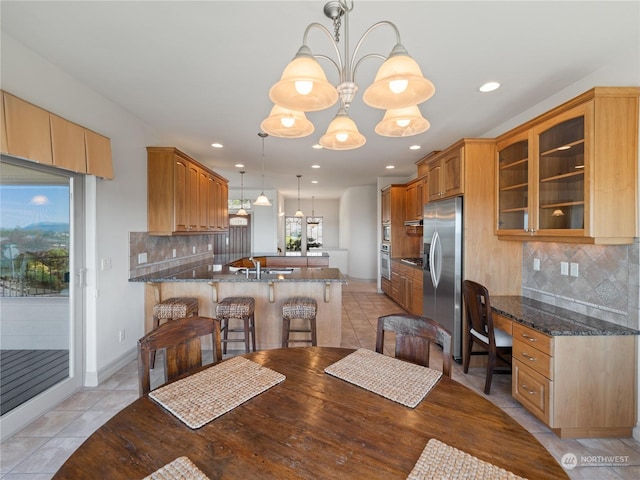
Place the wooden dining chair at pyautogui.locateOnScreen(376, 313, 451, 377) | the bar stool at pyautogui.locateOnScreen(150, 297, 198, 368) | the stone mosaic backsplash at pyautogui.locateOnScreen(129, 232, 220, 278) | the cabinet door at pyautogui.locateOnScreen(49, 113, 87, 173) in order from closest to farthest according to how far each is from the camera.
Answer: the wooden dining chair at pyautogui.locateOnScreen(376, 313, 451, 377)
the cabinet door at pyautogui.locateOnScreen(49, 113, 87, 173)
the bar stool at pyautogui.locateOnScreen(150, 297, 198, 368)
the stone mosaic backsplash at pyautogui.locateOnScreen(129, 232, 220, 278)

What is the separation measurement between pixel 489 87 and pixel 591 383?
2.44 meters

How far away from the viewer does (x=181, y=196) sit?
Result: 3744mm

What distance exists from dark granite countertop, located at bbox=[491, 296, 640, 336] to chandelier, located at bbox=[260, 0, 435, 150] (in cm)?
174

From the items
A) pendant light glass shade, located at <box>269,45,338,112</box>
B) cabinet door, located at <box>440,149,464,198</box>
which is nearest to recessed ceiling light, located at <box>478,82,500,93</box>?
cabinet door, located at <box>440,149,464,198</box>

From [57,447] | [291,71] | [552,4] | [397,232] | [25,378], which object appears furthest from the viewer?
[397,232]

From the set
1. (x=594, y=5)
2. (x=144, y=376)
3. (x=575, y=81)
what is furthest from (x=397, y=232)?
(x=144, y=376)

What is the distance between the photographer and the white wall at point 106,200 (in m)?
2.17

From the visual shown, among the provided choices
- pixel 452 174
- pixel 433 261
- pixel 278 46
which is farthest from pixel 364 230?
pixel 278 46

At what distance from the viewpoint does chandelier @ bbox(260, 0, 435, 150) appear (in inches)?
42.1

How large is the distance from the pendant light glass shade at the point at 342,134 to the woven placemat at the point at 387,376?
1180 mm

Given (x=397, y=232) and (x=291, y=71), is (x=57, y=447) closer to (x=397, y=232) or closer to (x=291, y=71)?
(x=291, y=71)

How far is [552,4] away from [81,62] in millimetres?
3199

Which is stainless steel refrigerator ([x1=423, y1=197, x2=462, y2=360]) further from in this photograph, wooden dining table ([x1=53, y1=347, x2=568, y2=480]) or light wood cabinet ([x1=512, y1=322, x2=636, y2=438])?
wooden dining table ([x1=53, y1=347, x2=568, y2=480])

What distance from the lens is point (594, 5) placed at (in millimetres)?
1645
